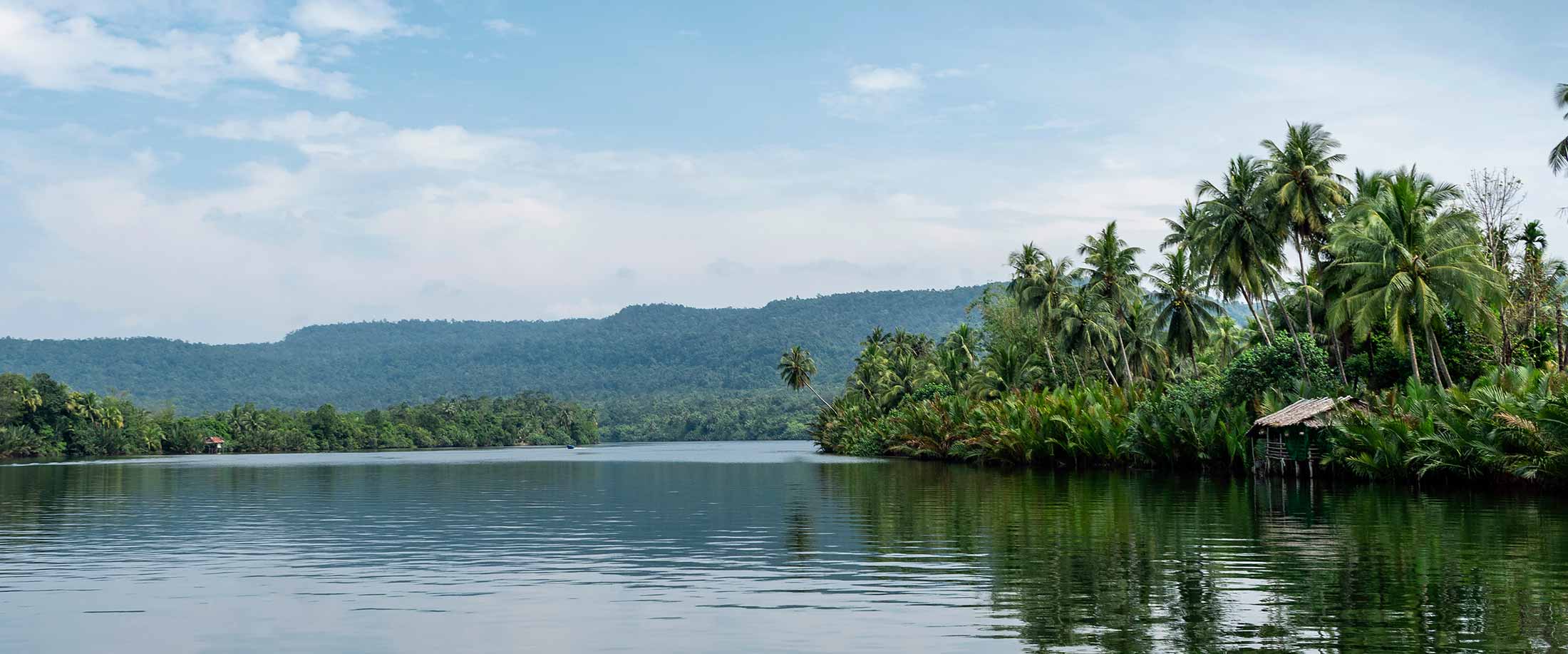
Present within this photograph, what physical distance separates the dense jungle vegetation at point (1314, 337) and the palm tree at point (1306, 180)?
0.08 meters

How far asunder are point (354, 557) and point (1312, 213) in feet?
135

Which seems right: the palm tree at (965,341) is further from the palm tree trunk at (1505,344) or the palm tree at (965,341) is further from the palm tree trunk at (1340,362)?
the palm tree trunk at (1505,344)

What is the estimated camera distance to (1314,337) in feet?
174

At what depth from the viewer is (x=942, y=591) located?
1566cm


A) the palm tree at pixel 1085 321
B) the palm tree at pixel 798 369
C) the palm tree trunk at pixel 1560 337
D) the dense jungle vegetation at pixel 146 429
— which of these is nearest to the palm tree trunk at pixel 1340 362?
the palm tree trunk at pixel 1560 337

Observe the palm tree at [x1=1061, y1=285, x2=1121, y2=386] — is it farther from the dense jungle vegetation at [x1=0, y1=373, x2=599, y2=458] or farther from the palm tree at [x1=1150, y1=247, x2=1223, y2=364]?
the dense jungle vegetation at [x1=0, y1=373, x2=599, y2=458]

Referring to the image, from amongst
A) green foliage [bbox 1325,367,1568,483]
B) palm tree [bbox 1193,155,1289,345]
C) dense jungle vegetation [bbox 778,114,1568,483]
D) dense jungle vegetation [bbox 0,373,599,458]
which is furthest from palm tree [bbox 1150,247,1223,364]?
dense jungle vegetation [bbox 0,373,599,458]

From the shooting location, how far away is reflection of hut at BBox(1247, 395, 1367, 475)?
43.5 metres

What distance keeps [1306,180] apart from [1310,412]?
11368 millimetres

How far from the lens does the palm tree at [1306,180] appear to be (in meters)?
50.2

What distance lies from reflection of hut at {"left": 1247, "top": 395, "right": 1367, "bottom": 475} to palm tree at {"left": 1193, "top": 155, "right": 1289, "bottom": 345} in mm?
7485

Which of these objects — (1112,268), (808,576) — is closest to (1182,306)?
(1112,268)

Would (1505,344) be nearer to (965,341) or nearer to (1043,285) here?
(1043,285)

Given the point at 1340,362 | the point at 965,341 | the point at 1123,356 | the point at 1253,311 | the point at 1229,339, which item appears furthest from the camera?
the point at 1229,339
